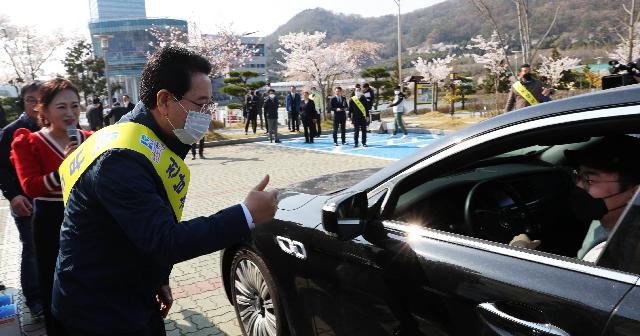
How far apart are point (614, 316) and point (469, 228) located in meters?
0.91

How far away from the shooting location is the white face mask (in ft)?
5.54

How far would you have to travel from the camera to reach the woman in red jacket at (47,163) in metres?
2.85

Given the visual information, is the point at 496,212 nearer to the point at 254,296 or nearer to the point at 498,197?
the point at 498,197

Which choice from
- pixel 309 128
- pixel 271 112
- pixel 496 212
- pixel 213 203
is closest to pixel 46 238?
pixel 496 212

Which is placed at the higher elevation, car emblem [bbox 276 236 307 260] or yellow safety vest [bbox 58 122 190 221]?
yellow safety vest [bbox 58 122 190 221]

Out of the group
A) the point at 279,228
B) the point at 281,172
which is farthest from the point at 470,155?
the point at 281,172

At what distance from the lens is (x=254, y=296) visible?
9.16 ft

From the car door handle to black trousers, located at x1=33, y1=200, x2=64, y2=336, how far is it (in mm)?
2545

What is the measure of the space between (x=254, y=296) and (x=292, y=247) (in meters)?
0.66

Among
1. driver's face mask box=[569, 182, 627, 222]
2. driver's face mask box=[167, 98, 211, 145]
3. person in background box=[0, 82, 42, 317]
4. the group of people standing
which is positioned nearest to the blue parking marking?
person in background box=[0, 82, 42, 317]

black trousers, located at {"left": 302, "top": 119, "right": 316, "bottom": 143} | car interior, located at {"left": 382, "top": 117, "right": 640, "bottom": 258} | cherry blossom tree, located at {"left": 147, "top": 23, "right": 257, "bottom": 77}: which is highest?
cherry blossom tree, located at {"left": 147, "top": 23, "right": 257, "bottom": 77}

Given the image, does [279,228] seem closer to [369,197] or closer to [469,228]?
[369,197]

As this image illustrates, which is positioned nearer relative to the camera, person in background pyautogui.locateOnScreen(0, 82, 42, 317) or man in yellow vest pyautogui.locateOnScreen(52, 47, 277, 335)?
man in yellow vest pyautogui.locateOnScreen(52, 47, 277, 335)

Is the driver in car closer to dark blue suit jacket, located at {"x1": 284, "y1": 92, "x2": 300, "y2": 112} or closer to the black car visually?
the black car
